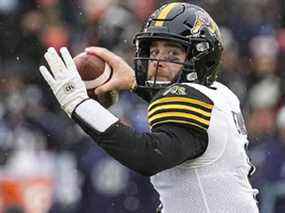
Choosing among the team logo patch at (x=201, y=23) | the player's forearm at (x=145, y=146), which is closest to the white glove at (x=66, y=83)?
the player's forearm at (x=145, y=146)

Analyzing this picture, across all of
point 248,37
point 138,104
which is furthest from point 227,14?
point 138,104

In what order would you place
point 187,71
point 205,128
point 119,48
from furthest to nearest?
point 119,48
point 187,71
point 205,128

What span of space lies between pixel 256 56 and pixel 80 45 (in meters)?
1.65

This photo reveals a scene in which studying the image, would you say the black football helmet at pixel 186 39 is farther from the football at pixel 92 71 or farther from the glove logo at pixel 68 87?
the glove logo at pixel 68 87

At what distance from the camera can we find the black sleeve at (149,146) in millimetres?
3725

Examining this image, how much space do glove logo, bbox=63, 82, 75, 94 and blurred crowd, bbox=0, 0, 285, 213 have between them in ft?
14.6

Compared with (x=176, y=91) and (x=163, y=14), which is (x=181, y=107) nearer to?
(x=176, y=91)

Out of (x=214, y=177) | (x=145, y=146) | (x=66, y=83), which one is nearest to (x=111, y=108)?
(x=214, y=177)

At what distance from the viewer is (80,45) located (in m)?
9.80

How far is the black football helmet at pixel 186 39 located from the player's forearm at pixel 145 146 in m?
0.36

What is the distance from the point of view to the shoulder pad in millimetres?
3785

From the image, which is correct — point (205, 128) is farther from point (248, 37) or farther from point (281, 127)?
point (248, 37)

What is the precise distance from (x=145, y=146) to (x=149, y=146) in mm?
14

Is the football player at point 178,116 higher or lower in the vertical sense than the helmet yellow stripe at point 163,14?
lower
